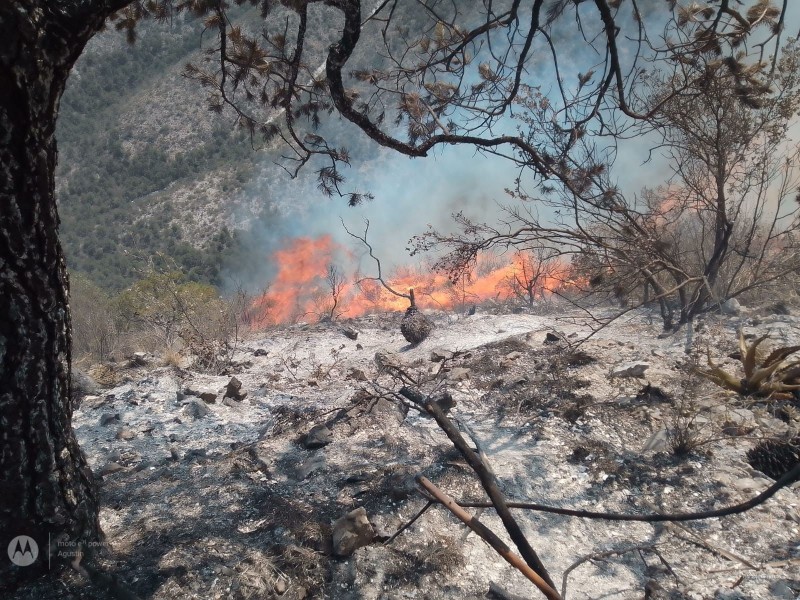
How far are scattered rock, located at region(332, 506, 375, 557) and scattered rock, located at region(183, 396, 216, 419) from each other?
2.27 m

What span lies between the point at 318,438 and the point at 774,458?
2852mm

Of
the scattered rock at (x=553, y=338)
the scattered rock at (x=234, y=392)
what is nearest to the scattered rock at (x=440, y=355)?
the scattered rock at (x=553, y=338)

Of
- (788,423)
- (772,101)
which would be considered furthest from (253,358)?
(772,101)

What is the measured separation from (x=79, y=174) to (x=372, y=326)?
36.3 m

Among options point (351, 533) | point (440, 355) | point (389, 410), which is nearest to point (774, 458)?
point (389, 410)

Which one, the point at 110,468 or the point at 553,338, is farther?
the point at 553,338

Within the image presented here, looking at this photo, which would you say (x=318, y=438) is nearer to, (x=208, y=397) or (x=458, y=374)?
(x=208, y=397)

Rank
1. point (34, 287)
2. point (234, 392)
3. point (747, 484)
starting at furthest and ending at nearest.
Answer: point (234, 392) < point (747, 484) < point (34, 287)

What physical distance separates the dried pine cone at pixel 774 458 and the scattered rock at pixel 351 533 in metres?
2.44

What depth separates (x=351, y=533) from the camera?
2.27 meters

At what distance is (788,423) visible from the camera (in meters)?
3.44

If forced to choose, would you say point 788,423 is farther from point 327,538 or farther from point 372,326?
point 372,326

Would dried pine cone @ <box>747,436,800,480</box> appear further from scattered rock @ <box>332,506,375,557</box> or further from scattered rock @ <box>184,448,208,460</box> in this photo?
scattered rock @ <box>184,448,208,460</box>

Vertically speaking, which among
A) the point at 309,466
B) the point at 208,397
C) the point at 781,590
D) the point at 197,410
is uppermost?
the point at 208,397
